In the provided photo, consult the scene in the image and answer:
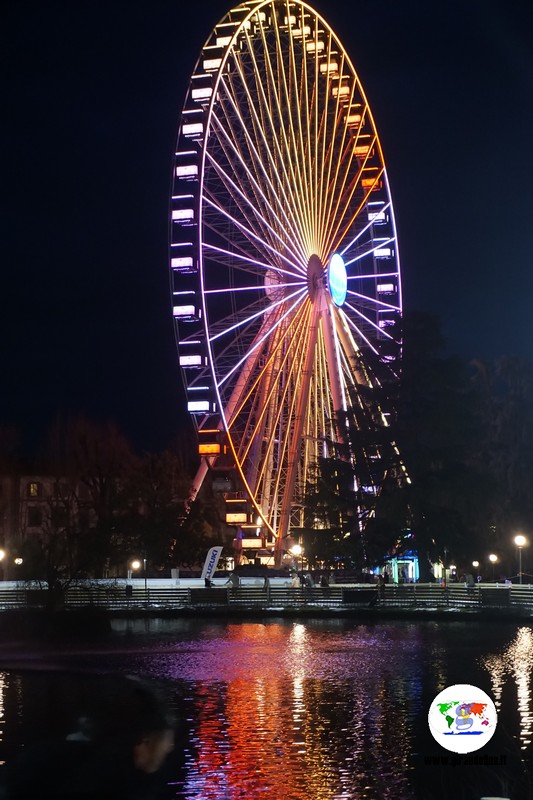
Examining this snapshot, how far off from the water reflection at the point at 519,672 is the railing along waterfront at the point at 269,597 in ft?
35.0

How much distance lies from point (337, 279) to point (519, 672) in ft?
100

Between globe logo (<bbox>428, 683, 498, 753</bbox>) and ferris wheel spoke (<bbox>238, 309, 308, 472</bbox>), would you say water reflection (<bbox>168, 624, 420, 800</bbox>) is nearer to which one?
globe logo (<bbox>428, 683, 498, 753</bbox>)

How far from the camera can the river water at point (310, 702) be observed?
15.9 meters

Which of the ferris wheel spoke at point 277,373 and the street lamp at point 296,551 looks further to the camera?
the street lamp at point 296,551

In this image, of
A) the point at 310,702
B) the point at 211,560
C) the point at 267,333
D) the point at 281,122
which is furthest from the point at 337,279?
the point at 310,702

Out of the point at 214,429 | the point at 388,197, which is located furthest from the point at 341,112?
the point at 214,429

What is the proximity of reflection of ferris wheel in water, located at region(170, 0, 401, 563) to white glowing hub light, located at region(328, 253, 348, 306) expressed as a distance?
9cm

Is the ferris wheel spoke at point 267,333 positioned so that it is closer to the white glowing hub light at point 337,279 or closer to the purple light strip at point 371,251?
the white glowing hub light at point 337,279

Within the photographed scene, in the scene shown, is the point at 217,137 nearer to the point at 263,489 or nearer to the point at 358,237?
the point at 358,237

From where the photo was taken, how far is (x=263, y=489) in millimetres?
58188

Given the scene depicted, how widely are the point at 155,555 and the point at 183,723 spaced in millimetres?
52883

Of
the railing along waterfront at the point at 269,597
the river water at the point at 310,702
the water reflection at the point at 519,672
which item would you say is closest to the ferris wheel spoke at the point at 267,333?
the railing along waterfront at the point at 269,597

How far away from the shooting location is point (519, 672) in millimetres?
26375

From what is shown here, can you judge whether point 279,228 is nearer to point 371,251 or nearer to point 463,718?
point 371,251
